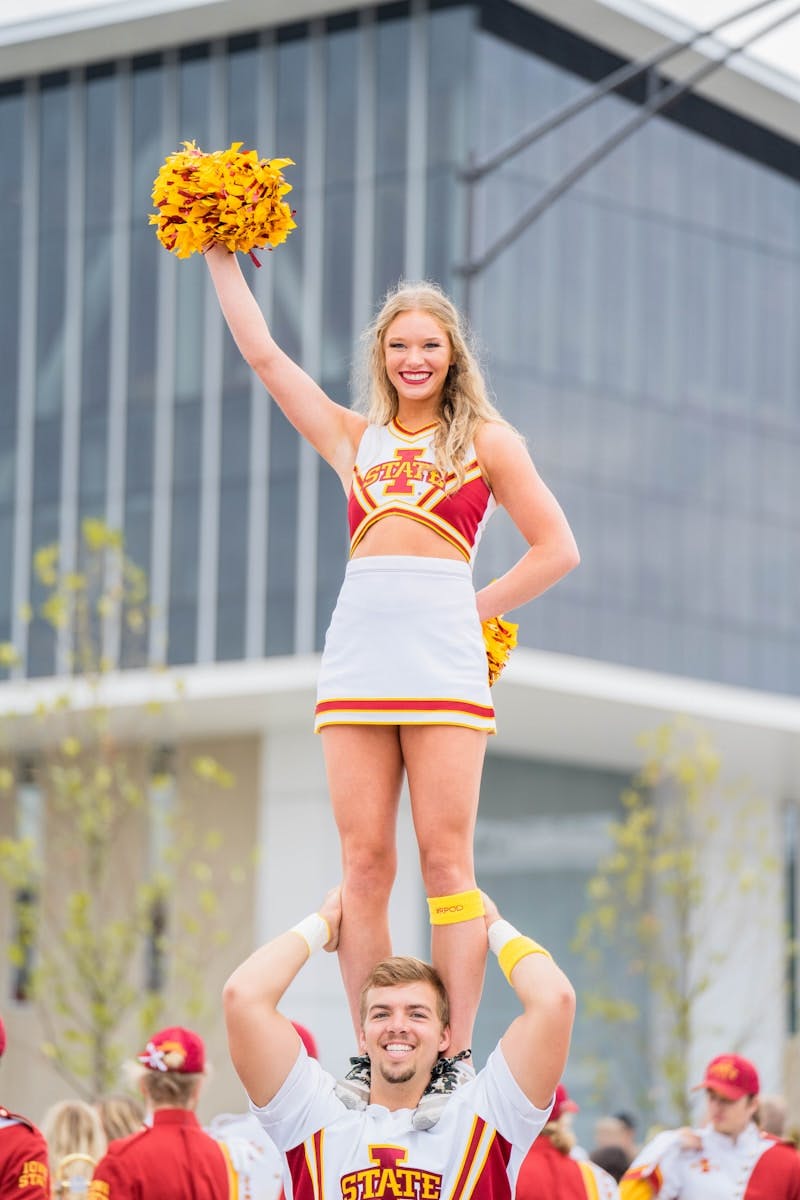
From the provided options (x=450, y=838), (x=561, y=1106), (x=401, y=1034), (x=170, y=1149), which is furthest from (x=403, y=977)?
(x=561, y=1106)

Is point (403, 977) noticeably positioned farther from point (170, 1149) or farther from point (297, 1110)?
point (170, 1149)

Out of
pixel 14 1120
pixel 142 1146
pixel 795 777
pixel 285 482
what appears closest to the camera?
pixel 14 1120

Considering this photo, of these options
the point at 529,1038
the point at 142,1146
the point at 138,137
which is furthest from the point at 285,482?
the point at 529,1038

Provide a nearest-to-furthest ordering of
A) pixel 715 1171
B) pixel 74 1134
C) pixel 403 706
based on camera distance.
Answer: pixel 403 706
pixel 715 1171
pixel 74 1134

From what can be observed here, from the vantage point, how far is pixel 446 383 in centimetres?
668

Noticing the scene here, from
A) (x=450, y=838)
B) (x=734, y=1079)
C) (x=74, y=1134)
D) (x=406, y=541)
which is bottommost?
(x=74, y=1134)

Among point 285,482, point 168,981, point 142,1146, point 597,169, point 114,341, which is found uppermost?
point 597,169

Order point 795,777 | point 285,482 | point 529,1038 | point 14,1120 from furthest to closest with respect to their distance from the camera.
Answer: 1. point 795,777
2. point 285,482
3. point 14,1120
4. point 529,1038

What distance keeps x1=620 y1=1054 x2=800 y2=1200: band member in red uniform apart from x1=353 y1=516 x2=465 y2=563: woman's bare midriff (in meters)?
3.48

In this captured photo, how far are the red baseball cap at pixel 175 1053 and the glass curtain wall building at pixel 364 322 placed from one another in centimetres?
2022

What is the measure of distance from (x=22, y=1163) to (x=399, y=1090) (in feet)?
6.34

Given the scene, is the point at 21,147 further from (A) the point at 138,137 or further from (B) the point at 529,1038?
(B) the point at 529,1038

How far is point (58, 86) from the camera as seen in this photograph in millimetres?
32469

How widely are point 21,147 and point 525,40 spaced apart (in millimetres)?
7662
